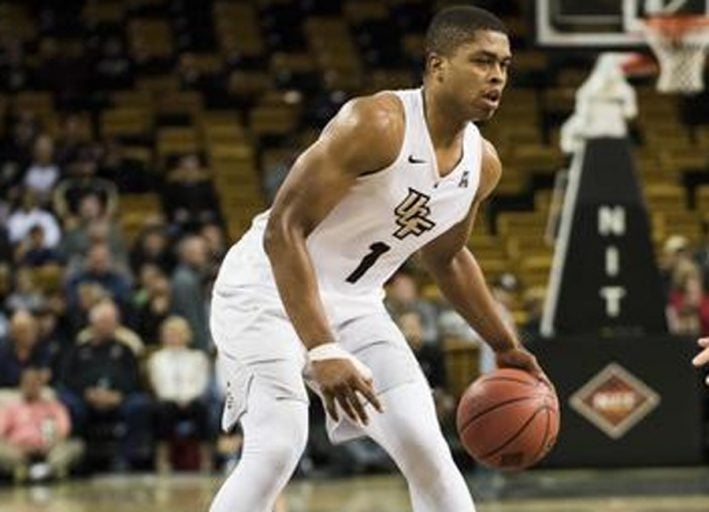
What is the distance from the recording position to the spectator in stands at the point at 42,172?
52.5ft

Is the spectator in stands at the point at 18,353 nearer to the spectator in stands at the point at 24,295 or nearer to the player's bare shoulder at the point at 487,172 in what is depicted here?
the spectator in stands at the point at 24,295

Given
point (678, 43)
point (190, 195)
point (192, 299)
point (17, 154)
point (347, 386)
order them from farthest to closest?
point (17, 154) < point (190, 195) < point (192, 299) < point (678, 43) < point (347, 386)

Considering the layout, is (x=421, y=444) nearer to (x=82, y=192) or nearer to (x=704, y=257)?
(x=704, y=257)

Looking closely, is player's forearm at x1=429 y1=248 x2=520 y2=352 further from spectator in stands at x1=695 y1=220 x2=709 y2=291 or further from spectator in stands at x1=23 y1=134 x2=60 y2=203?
spectator in stands at x1=23 y1=134 x2=60 y2=203

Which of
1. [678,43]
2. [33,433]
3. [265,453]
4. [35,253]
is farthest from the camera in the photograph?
[35,253]

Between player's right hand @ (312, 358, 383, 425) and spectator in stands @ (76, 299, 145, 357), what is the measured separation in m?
7.56

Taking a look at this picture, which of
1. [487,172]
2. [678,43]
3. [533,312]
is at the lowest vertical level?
[533,312]

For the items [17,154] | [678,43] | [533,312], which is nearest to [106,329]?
[533,312]

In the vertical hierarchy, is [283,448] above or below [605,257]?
above

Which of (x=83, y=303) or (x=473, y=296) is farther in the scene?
(x=83, y=303)

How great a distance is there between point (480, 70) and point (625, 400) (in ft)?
22.2

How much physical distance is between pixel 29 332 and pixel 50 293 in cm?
168

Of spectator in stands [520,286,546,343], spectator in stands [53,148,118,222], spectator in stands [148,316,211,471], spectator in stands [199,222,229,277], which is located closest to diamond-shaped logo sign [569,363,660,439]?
spectator in stands [520,286,546,343]

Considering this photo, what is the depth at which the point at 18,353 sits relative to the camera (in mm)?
12680
